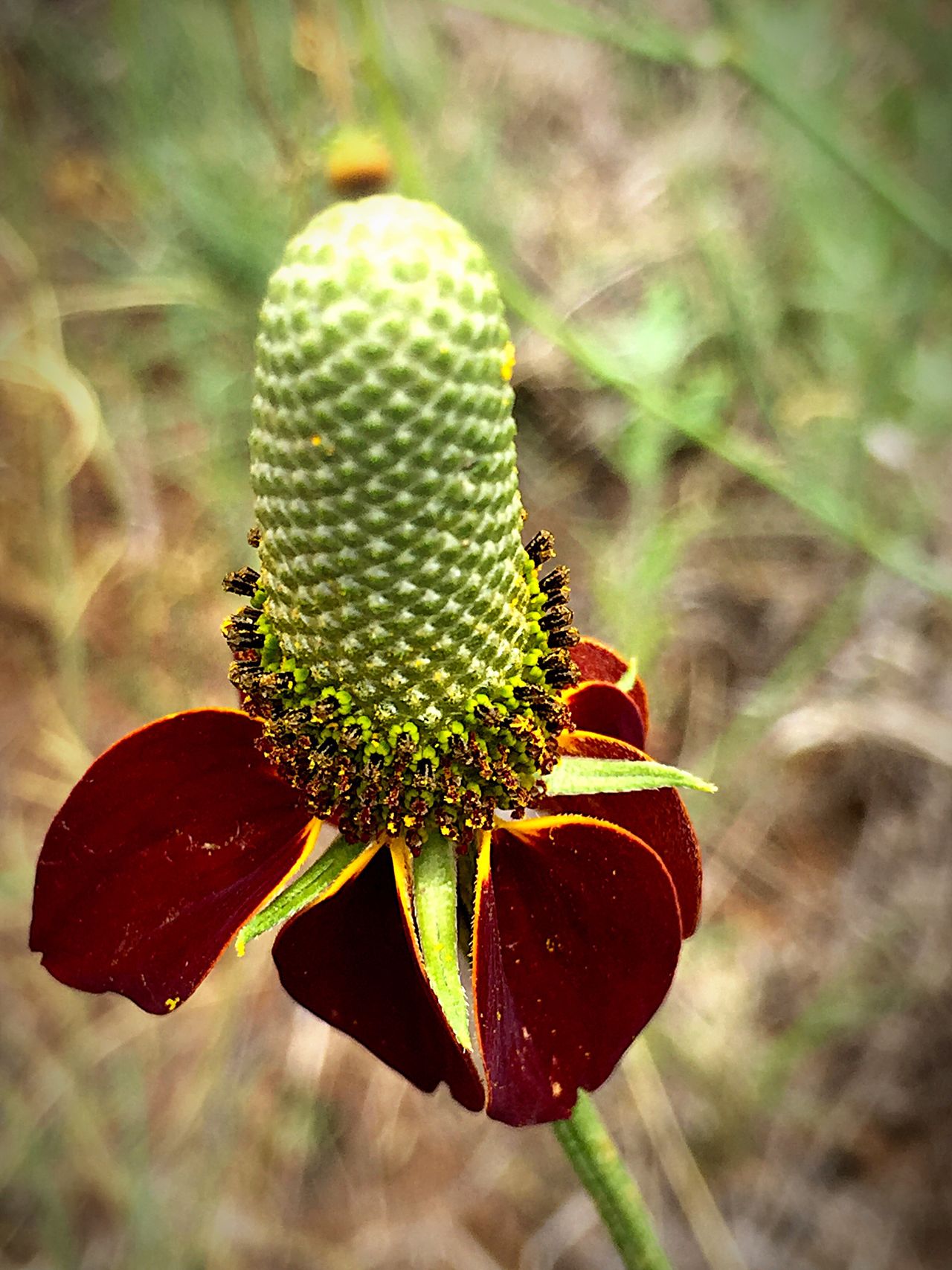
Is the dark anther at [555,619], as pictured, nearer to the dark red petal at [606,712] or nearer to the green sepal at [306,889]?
the dark red petal at [606,712]

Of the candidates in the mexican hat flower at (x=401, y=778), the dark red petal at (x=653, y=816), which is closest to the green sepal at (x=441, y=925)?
the mexican hat flower at (x=401, y=778)

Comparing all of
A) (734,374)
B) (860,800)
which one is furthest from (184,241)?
(860,800)

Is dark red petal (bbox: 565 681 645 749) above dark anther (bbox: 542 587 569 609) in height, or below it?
below

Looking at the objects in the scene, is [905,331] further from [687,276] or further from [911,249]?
[687,276]

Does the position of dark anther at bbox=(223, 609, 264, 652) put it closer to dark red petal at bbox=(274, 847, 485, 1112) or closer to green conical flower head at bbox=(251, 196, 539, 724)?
green conical flower head at bbox=(251, 196, 539, 724)

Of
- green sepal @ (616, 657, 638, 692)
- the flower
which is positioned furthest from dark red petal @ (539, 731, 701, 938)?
green sepal @ (616, 657, 638, 692)

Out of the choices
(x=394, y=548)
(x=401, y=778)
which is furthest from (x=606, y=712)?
(x=394, y=548)
